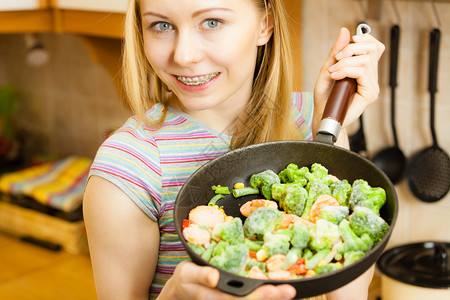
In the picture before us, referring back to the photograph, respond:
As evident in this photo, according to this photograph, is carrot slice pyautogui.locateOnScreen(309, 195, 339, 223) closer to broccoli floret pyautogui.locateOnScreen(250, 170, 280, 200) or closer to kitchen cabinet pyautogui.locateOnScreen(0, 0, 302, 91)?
broccoli floret pyautogui.locateOnScreen(250, 170, 280, 200)

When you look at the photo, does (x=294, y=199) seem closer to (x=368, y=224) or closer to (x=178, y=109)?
(x=368, y=224)

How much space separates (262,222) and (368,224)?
0.13 metres

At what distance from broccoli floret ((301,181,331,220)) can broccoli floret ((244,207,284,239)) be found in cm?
5

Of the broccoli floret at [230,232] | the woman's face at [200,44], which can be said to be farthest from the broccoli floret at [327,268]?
the woman's face at [200,44]

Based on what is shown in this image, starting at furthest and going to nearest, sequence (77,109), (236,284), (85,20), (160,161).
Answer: (77,109) < (85,20) < (160,161) < (236,284)

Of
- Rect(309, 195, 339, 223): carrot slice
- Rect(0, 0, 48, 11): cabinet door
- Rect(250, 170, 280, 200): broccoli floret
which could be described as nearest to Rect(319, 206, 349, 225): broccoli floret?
Rect(309, 195, 339, 223): carrot slice

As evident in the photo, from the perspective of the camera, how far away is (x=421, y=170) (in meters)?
1.51

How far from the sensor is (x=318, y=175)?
86cm

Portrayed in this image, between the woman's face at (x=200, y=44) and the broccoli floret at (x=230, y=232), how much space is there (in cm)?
24

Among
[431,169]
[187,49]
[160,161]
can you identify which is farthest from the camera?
[431,169]

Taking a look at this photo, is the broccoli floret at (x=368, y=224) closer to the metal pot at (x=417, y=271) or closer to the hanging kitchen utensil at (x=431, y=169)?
the metal pot at (x=417, y=271)

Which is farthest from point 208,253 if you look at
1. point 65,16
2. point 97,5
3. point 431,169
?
point 65,16

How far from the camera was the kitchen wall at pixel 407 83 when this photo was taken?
57.0 inches

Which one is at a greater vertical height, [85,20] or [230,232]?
[85,20]
